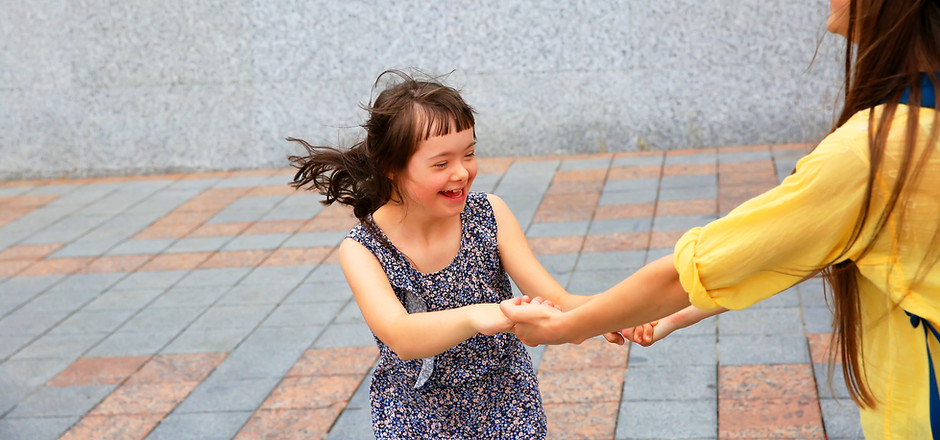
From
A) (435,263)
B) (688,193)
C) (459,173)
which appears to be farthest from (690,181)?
(459,173)

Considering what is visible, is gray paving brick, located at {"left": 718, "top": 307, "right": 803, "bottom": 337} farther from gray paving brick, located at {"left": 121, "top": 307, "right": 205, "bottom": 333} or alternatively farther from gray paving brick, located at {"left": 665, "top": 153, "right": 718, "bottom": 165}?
gray paving brick, located at {"left": 665, "top": 153, "right": 718, "bottom": 165}

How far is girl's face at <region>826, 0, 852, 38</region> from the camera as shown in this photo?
1658 mm

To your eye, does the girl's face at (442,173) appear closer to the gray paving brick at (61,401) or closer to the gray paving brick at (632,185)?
the gray paving brick at (61,401)

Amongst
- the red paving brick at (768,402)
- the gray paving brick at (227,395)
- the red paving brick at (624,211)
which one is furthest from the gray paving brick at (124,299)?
the red paving brick at (768,402)

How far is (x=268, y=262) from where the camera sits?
6098 mm

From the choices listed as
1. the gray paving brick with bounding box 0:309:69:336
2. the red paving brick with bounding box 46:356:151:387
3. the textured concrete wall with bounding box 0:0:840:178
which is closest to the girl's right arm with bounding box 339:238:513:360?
the red paving brick with bounding box 46:356:151:387

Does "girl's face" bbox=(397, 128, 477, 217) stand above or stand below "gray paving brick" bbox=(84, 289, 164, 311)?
above

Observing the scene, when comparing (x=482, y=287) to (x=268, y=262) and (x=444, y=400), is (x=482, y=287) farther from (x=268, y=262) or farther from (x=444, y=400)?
(x=268, y=262)

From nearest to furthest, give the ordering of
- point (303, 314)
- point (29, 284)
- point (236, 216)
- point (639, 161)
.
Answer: point (303, 314), point (29, 284), point (236, 216), point (639, 161)

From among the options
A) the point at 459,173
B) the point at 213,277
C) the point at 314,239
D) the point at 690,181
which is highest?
the point at 459,173

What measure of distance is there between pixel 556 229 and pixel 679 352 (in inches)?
77.8

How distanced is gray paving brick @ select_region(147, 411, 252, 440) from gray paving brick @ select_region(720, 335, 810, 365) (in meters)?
1.96

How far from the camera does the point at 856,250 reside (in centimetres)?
160

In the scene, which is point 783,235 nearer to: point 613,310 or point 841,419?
point 613,310
